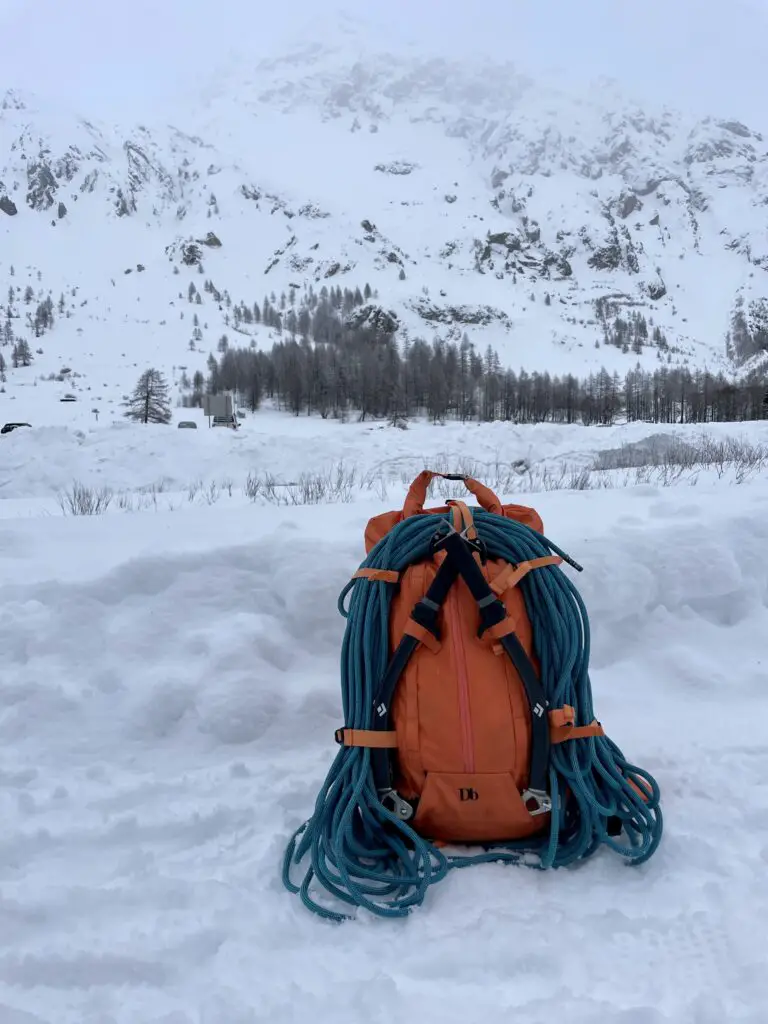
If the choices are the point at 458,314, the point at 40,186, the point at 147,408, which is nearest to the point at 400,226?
the point at 458,314

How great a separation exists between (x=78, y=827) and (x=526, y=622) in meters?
1.36

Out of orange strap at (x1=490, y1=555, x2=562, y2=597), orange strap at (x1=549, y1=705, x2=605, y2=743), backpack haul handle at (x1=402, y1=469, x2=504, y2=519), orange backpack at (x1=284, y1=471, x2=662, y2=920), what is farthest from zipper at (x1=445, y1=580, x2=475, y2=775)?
backpack haul handle at (x1=402, y1=469, x2=504, y2=519)

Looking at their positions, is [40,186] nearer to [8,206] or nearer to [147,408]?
[8,206]

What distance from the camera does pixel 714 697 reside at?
237 centimetres

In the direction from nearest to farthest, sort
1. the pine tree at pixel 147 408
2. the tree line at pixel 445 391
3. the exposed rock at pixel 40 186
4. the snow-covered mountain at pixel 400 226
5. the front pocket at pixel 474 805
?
the front pocket at pixel 474 805 < the pine tree at pixel 147 408 < the tree line at pixel 445 391 < the snow-covered mountain at pixel 400 226 < the exposed rock at pixel 40 186

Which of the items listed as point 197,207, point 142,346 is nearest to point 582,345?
point 142,346

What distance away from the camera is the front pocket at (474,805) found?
1.51m

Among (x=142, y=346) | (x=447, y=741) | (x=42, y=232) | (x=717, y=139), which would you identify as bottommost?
(x=447, y=741)

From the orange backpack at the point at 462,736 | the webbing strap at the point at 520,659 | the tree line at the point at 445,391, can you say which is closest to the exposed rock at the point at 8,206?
the tree line at the point at 445,391

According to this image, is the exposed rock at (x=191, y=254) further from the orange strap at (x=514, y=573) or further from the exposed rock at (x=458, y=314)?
the orange strap at (x=514, y=573)

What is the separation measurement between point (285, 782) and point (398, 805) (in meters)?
0.47

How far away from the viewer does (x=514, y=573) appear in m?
1.63

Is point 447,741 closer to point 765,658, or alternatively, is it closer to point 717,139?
point 765,658

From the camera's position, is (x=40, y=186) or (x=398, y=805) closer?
(x=398, y=805)
